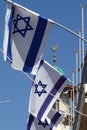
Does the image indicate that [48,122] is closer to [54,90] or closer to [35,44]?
[54,90]

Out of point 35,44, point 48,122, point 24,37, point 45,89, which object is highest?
point 24,37

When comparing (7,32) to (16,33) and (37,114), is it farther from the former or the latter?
(37,114)

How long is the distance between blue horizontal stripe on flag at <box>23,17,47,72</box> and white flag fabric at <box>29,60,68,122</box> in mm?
876

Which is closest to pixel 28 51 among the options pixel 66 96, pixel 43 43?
pixel 43 43

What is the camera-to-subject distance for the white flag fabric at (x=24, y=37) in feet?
53.2

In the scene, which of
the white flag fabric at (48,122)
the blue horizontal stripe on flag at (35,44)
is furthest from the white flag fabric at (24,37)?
the white flag fabric at (48,122)

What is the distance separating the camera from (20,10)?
16.3m

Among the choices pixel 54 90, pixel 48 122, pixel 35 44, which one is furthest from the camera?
pixel 48 122

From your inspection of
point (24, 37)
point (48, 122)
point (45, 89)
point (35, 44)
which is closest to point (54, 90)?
point (45, 89)

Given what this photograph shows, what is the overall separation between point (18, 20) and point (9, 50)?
0.81 m

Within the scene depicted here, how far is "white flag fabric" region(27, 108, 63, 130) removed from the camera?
62.8 ft

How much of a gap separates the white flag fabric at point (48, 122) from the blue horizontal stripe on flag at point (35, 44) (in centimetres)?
322

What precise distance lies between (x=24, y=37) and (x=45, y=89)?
Answer: 1574mm

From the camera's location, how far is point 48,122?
1945 cm
